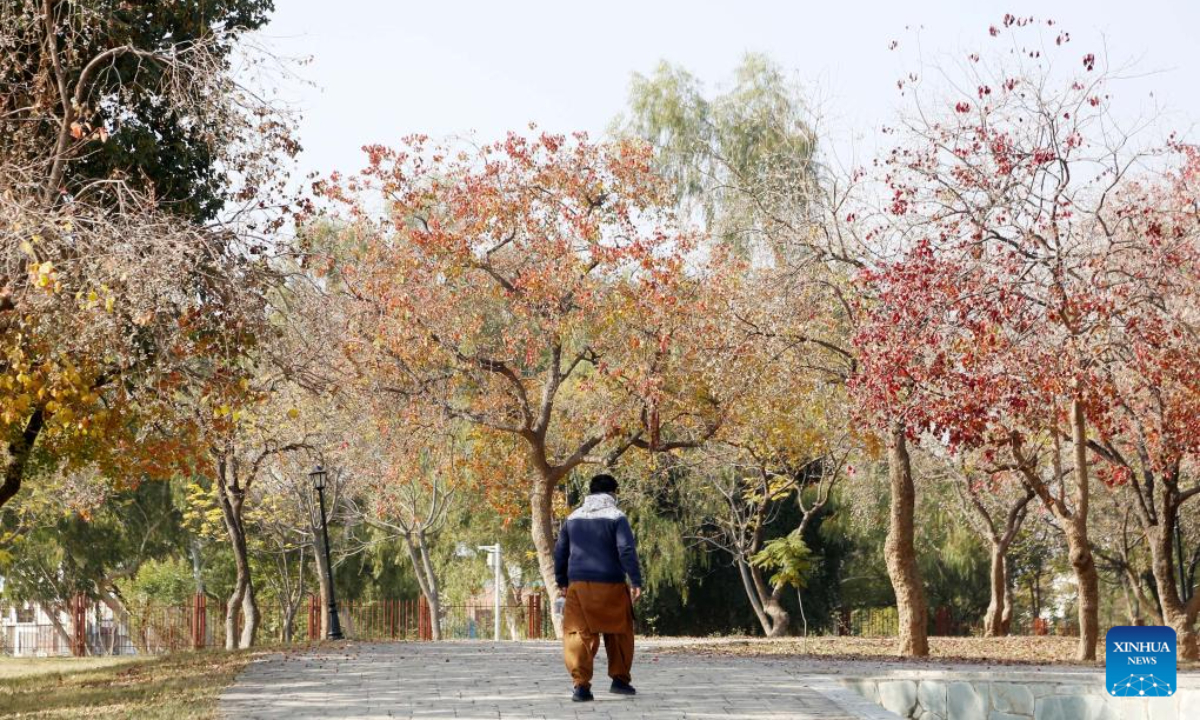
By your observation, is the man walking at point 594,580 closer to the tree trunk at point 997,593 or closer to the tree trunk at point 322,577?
the tree trunk at point 322,577

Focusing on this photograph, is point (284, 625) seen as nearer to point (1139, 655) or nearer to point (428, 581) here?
point (428, 581)

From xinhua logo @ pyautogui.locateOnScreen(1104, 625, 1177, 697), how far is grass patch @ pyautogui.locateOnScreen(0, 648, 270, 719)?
20.8ft

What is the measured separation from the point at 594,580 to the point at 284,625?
3172cm

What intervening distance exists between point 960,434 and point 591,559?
654 centimetres

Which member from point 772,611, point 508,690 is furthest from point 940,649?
point 508,690

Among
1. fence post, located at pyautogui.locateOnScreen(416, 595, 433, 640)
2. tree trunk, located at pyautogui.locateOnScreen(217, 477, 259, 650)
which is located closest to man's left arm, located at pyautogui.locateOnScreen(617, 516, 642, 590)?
tree trunk, located at pyautogui.locateOnScreen(217, 477, 259, 650)

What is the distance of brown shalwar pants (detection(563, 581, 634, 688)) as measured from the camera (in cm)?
1077

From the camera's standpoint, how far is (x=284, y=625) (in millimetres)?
40719

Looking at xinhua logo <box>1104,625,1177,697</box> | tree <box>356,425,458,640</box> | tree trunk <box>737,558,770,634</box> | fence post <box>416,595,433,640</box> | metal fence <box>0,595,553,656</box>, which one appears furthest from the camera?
fence post <box>416,595,433,640</box>

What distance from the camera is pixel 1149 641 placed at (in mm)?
7289

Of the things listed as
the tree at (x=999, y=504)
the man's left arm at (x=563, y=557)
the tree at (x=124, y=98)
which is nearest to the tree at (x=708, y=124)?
the tree at (x=999, y=504)

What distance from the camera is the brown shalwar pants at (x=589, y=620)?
10.8 metres

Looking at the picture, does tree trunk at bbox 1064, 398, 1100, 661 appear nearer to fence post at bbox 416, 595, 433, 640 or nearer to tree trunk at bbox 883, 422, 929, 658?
tree trunk at bbox 883, 422, 929, 658

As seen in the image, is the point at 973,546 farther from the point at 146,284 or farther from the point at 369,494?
the point at 146,284
